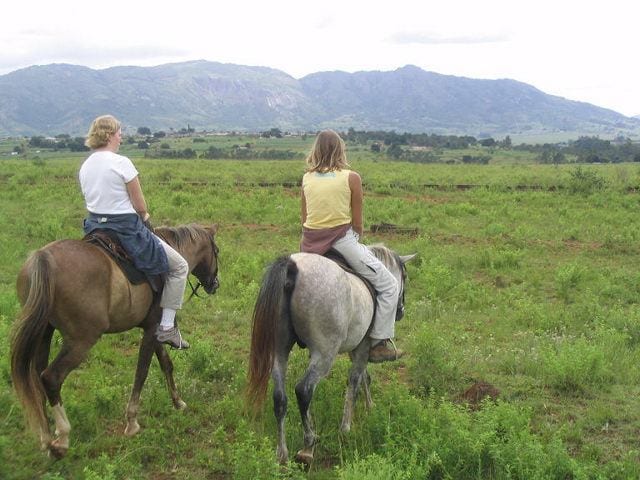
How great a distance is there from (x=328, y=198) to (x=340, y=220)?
0.25m

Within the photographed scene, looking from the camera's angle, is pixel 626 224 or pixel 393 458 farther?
pixel 626 224

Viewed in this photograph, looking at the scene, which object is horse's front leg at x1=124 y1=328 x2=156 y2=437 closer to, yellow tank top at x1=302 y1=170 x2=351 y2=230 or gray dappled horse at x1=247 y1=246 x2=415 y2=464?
gray dappled horse at x1=247 y1=246 x2=415 y2=464

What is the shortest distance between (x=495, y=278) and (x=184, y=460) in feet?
27.3

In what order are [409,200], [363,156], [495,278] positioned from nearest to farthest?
[495,278] < [409,200] < [363,156]

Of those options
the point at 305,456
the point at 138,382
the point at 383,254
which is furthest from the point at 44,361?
the point at 383,254

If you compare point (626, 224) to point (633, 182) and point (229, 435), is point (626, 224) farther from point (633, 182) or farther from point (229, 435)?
point (229, 435)

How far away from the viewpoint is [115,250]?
5.36 m

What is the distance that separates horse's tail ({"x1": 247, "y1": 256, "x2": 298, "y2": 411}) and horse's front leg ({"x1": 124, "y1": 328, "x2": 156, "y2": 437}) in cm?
127

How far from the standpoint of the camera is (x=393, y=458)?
197 inches

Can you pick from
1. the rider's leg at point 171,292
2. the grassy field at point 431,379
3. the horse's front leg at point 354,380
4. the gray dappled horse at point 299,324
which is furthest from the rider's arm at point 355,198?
the grassy field at point 431,379

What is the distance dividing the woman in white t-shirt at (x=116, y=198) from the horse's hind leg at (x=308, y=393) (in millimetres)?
1699

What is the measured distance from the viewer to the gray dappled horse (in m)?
5.02

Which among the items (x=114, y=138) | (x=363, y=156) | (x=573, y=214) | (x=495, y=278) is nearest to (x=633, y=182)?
(x=573, y=214)

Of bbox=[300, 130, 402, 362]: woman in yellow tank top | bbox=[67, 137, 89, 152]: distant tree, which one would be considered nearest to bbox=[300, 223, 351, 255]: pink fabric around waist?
bbox=[300, 130, 402, 362]: woman in yellow tank top
